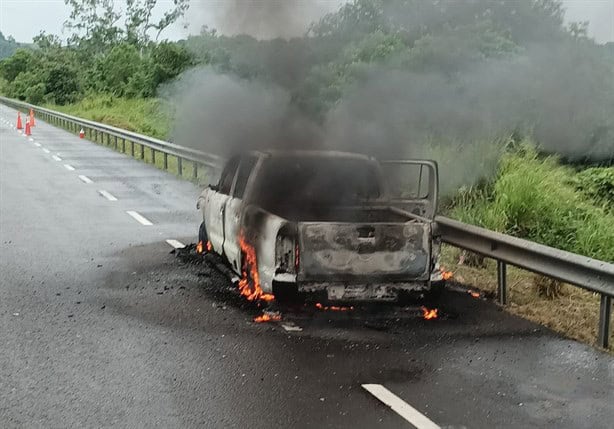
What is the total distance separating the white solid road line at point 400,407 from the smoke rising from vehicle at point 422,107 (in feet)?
14.8

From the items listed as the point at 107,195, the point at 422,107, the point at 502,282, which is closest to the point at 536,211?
the point at 422,107

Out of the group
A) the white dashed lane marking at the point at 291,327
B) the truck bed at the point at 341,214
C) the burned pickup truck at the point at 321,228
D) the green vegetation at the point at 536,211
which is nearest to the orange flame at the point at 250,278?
the burned pickup truck at the point at 321,228

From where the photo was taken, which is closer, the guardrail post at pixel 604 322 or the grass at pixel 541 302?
the guardrail post at pixel 604 322

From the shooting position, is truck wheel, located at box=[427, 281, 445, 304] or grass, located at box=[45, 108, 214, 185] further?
grass, located at box=[45, 108, 214, 185]

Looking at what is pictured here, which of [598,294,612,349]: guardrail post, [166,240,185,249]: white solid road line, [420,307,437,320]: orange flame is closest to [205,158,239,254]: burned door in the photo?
[166,240,185,249]: white solid road line

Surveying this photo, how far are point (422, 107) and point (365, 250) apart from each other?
5240mm

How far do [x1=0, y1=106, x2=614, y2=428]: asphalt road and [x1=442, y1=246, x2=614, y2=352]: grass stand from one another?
302 millimetres

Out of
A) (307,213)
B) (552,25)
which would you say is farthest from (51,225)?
(552,25)

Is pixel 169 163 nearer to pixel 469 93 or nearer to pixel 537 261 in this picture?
pixel 469 93

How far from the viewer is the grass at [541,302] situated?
712cm

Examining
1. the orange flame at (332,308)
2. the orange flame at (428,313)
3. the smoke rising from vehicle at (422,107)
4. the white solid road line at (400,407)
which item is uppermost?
the smoke rising from vehicle at (422,107)

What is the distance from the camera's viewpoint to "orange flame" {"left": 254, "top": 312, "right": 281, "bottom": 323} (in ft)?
22.8

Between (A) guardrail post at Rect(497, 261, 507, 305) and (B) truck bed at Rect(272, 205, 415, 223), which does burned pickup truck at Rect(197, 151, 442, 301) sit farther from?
(A) guardrail post at Rect(497, 261, 507, 305)

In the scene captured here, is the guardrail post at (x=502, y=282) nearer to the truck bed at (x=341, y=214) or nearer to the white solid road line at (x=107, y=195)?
the truck bed at (x=341, y=214)
